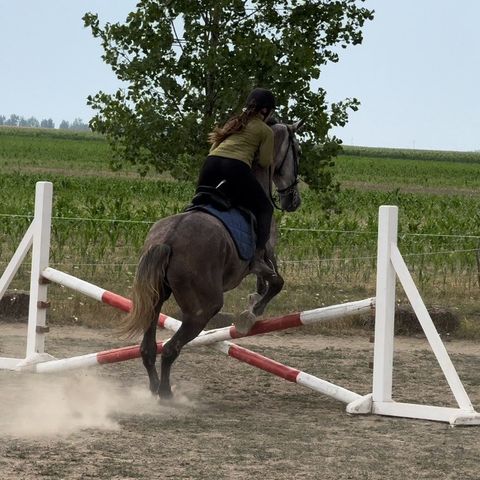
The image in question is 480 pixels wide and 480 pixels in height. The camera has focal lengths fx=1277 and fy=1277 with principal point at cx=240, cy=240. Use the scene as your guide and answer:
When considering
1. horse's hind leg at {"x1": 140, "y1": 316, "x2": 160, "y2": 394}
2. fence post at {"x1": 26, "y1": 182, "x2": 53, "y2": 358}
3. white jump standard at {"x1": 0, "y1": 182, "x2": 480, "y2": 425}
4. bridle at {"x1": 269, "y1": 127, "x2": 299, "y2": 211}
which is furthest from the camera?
fence post at {"x1": 26, "y1": 182, "x2": 53, "y2": 358}

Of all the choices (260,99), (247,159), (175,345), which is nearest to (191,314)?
(175,345)

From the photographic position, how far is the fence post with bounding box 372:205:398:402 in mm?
8836

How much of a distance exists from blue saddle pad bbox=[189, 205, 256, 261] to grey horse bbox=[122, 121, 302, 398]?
0.14 ft

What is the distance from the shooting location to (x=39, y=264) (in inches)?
399

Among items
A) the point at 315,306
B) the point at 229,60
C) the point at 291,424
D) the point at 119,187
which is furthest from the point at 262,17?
the point at 119,187

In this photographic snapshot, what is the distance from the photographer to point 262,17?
A: 16250mm

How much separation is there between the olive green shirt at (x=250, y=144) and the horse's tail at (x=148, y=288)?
0.91 m

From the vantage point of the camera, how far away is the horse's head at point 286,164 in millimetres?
9453

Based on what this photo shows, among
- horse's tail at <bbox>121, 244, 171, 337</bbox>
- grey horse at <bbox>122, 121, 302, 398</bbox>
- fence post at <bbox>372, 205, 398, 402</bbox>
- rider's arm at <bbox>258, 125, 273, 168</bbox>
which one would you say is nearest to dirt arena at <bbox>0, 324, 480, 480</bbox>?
fence post at <bbox>372, 205, 398, 402</bbox>

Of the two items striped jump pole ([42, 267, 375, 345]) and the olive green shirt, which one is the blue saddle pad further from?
striped jump pole ([42, 267, 375, 345])

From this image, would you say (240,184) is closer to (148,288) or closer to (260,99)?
(260,99)

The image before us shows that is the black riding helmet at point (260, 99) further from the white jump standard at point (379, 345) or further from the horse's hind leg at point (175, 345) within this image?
the horse's hind leg at point (175, 345)

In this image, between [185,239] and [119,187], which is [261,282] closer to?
[185,239]

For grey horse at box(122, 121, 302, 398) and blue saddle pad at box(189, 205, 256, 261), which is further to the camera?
blue saddle pad at box(189, 205, 256, 261)
